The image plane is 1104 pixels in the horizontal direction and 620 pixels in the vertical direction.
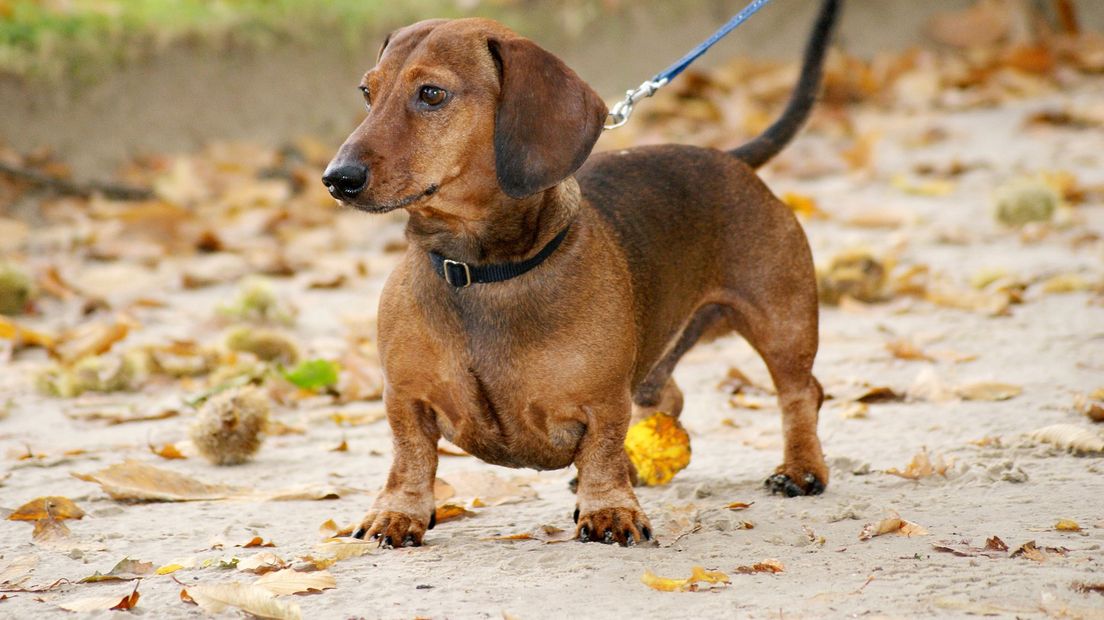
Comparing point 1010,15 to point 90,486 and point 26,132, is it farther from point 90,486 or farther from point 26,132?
point 90,486

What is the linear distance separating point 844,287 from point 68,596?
148 inches

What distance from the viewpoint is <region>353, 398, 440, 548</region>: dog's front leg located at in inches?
120

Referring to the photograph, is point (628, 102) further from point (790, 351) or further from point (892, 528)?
point (892, 528)

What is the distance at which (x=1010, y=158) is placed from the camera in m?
7.76

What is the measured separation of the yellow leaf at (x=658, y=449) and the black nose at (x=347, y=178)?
1142mm

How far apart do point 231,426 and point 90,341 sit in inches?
64.1

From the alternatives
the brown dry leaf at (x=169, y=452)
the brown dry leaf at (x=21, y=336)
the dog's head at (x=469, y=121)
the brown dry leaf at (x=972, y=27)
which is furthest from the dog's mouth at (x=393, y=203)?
the brown dry leaf at (x=972, y=27)

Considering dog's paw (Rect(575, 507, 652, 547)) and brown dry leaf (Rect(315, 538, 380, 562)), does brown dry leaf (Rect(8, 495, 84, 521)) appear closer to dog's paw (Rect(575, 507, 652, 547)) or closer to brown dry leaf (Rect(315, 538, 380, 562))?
brown dry leaf (Rect(315, 538, 380, 562))

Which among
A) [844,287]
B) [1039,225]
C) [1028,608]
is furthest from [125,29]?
[1028,608]

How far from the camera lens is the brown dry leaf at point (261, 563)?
2707 millimetres

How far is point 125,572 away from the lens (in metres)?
2.71

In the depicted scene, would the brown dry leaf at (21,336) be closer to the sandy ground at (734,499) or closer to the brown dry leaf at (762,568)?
the sandy ground at (734,499)

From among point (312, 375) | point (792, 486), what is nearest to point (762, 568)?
point (792, 486)

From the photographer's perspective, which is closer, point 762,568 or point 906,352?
point 762,568
